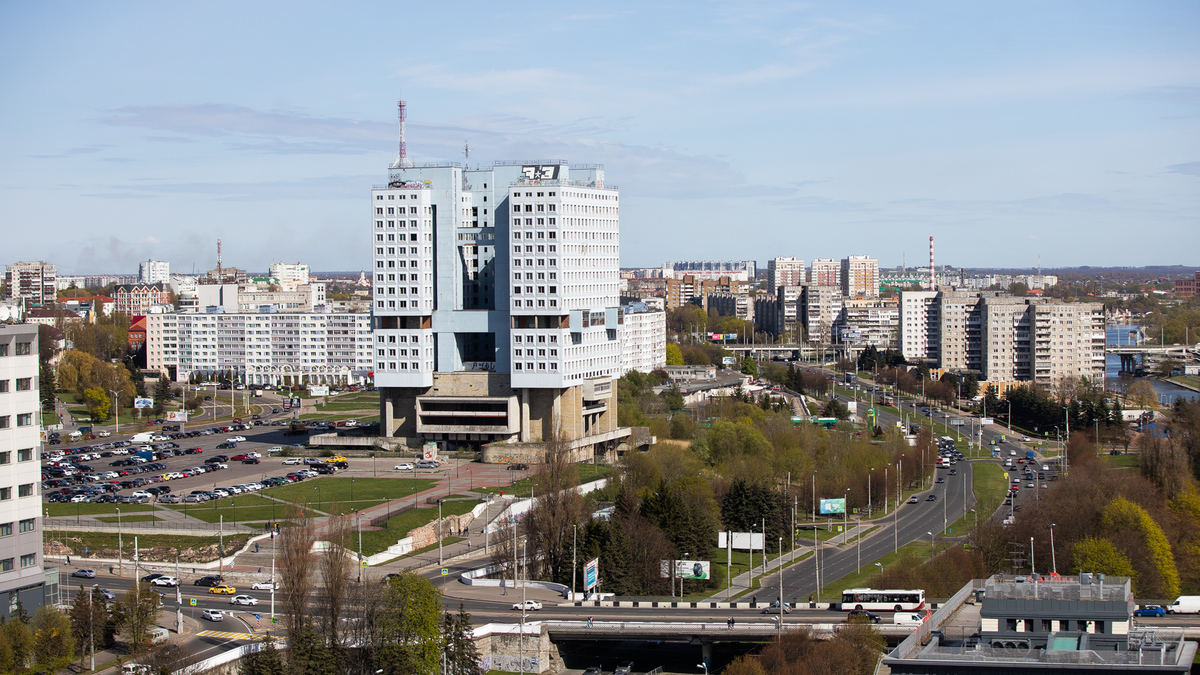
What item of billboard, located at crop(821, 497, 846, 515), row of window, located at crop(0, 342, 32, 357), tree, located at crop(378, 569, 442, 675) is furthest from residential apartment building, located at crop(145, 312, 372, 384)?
tree, located at crop(378, 569, 442, 675)

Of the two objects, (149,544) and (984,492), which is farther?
(984,492)

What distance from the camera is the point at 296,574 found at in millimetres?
43500

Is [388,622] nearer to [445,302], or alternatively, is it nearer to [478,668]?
[478,668]

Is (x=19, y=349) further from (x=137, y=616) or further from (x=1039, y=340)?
(x=1039, y=340)

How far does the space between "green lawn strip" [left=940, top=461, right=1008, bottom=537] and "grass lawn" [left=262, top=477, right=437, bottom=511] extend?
31.0 metres

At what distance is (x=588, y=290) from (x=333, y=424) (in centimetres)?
2909

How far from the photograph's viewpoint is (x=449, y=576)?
57.6 meters

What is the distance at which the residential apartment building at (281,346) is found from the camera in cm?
14900

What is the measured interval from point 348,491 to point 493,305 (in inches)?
908

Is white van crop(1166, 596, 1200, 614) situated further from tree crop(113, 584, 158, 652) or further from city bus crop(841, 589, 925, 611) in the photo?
tree crop(113, 584, 158, 652)

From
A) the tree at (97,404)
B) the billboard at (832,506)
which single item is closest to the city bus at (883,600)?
the billboard at (832,506)

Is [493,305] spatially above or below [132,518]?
above

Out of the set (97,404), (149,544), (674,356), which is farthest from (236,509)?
(674,356)

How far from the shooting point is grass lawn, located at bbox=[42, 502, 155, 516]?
221 ft
